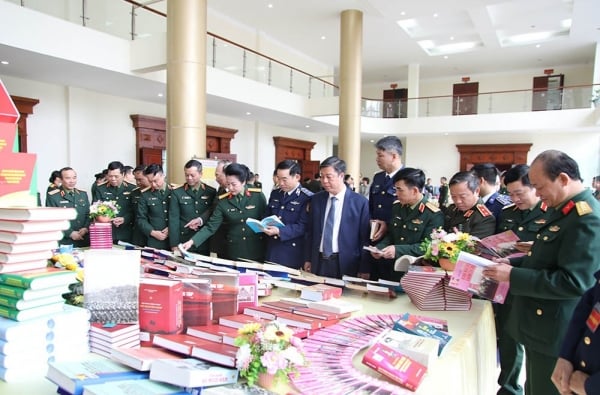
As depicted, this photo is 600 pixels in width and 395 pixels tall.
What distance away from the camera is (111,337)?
5.16 feet

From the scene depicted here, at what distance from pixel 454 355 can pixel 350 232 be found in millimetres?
1467

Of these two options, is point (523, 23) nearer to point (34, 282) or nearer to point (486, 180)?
point (486, 180)

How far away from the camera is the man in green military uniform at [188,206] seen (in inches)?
162

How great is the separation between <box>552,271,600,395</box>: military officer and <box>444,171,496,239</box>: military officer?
1296 millimetres

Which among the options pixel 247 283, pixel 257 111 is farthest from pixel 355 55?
pixel 247 283

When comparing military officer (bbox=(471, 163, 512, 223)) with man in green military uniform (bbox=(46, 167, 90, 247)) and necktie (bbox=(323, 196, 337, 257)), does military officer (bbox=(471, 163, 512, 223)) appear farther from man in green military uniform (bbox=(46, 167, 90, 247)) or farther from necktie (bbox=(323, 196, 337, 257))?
man in green military uniform (bbox=(46, 167, 90, 247))

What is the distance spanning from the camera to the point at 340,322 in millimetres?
1920

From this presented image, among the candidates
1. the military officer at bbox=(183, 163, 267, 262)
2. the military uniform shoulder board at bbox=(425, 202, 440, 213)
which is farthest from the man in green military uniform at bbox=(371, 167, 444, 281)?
the military officer at bbox=(183, 163, 267, 262)

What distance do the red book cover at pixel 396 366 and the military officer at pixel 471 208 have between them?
66.3 inches

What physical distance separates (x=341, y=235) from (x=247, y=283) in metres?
1.13

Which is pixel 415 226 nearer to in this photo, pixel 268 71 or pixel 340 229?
pixel 340 229

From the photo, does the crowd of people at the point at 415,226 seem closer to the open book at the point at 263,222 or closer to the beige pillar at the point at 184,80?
the open book at the point at 263,222

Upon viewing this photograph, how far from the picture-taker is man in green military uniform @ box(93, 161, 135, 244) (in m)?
4.60

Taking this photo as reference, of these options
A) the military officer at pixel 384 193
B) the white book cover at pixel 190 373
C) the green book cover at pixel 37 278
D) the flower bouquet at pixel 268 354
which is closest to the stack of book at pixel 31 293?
the green book cover at pixel 37 278
